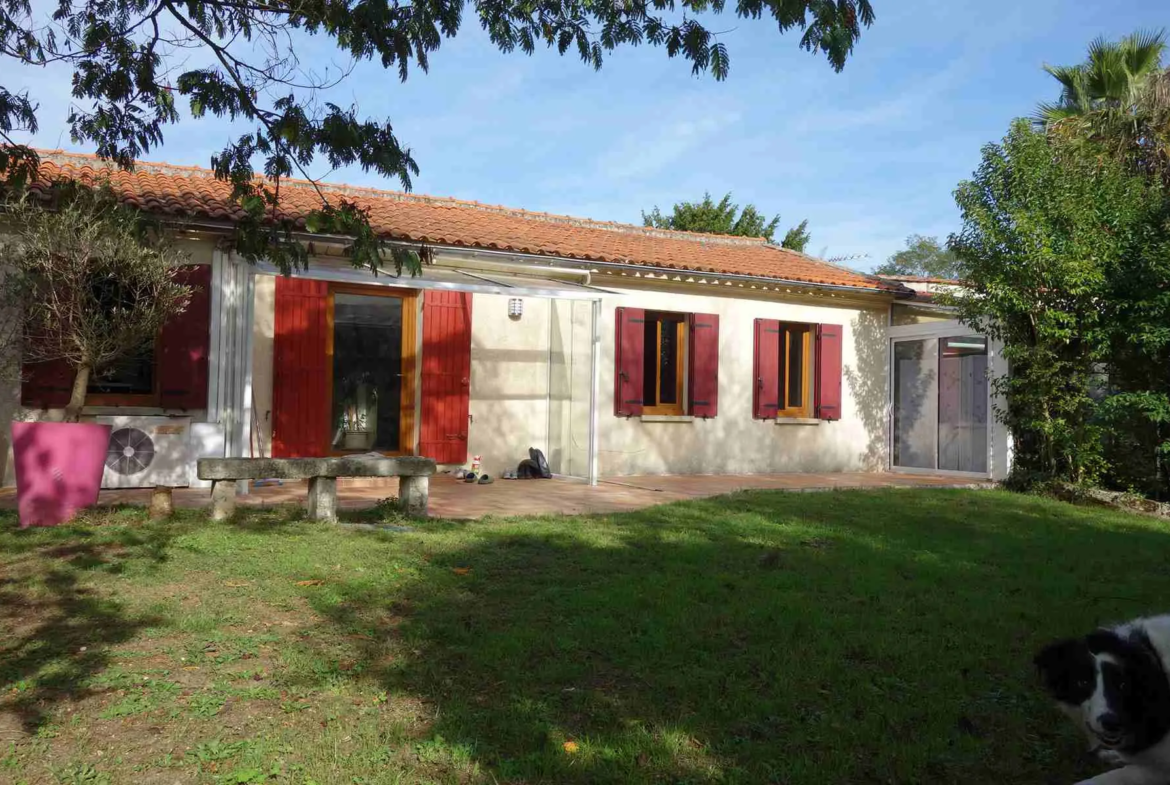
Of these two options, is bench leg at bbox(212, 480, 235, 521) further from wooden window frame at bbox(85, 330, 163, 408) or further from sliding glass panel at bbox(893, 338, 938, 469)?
sliding glass panel at bbox(893, 338, 938, 469)

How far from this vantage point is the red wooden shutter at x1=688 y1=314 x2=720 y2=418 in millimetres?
11500

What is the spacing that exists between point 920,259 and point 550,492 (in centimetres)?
4561

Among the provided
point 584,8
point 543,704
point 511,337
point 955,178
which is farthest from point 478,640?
point 955,178

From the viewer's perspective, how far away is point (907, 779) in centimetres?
248

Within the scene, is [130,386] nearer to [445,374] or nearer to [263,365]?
[263,365]

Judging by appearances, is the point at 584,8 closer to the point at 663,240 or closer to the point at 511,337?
the point at 511,337

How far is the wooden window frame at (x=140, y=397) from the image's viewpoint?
27.6 feet

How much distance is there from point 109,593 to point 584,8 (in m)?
3.97

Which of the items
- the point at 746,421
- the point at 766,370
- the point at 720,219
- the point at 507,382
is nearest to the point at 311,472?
the point at 507,382

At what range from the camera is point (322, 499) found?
21.2 feet

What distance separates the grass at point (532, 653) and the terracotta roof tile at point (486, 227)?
13.4 ft

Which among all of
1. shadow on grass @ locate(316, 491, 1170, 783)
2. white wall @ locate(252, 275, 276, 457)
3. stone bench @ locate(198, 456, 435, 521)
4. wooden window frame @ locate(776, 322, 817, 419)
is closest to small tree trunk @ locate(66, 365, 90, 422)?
stone bench @ locate(198, 456, 435, 521)

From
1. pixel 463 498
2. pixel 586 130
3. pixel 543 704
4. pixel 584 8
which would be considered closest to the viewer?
pixel 543 704

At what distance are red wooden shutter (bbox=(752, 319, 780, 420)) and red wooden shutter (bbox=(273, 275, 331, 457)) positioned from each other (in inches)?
229
